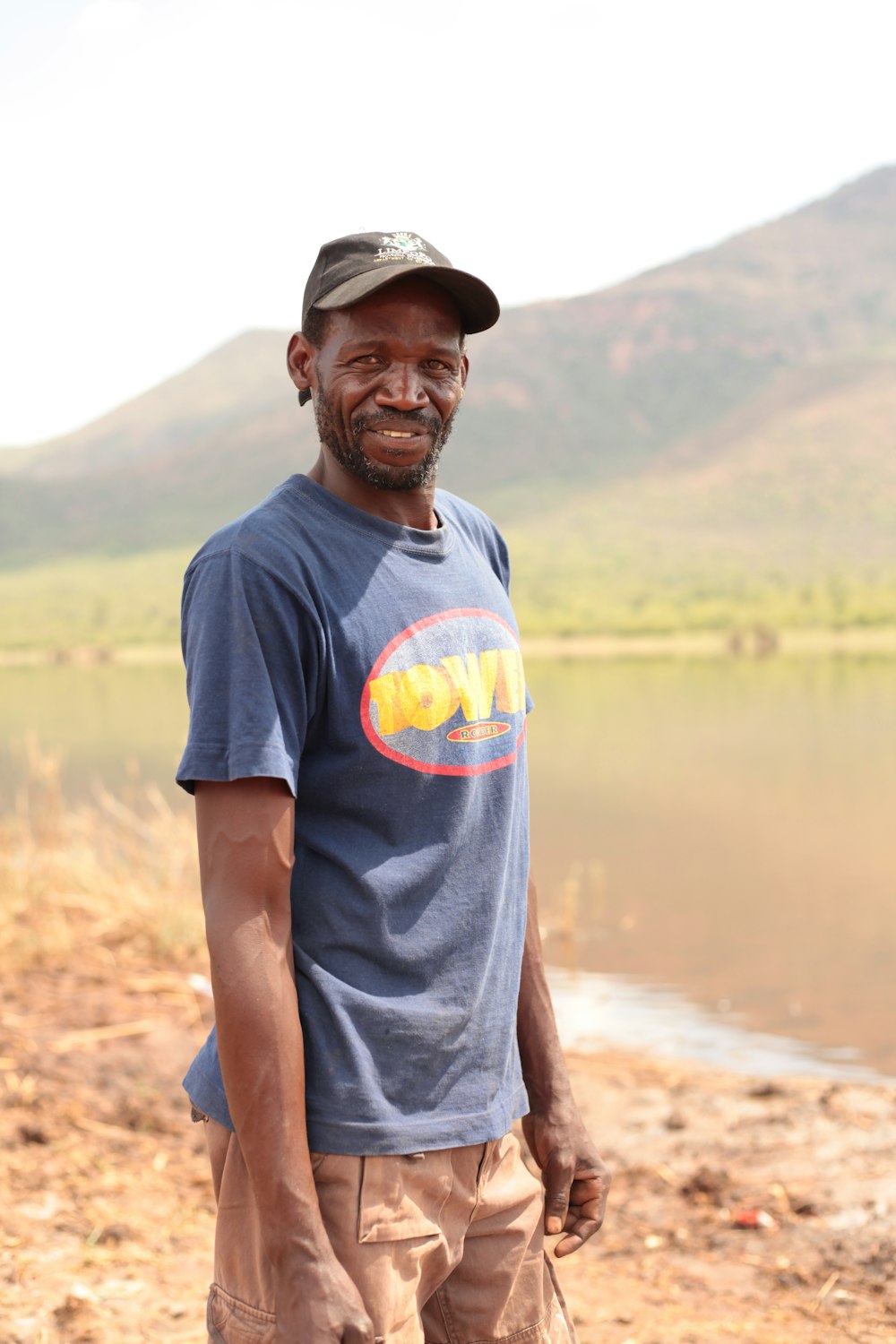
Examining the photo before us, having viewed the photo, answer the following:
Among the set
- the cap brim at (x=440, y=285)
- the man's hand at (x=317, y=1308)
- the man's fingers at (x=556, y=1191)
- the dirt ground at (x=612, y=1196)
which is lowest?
the dirt ground at (x=612, y=1196)

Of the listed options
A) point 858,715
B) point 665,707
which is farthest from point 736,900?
point 665,707

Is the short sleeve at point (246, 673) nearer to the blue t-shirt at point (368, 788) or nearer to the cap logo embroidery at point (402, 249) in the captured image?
the blue t-shirt at point (368, 788)

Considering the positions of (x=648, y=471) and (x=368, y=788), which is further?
(x=648, y=471)

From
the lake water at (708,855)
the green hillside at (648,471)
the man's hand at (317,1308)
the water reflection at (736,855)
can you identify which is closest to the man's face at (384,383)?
the man's hand at (317,1308)

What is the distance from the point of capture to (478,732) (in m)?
2.14

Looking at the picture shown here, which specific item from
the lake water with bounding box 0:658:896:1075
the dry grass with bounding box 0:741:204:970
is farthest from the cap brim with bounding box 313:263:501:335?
the lake water with bounding box 0:658:896:1075

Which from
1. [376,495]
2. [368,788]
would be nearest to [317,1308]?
[368,788]

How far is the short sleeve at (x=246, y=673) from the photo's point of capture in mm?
1897

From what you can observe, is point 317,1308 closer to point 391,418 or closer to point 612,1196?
point 391,418

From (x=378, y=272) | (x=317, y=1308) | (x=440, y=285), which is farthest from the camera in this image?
(x=440, y=285)

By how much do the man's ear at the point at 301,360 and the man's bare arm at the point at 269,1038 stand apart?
71 centimetres

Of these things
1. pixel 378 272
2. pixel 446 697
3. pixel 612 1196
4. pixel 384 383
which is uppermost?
pixel 378 272

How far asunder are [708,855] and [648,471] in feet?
279

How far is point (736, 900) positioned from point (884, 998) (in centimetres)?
253
